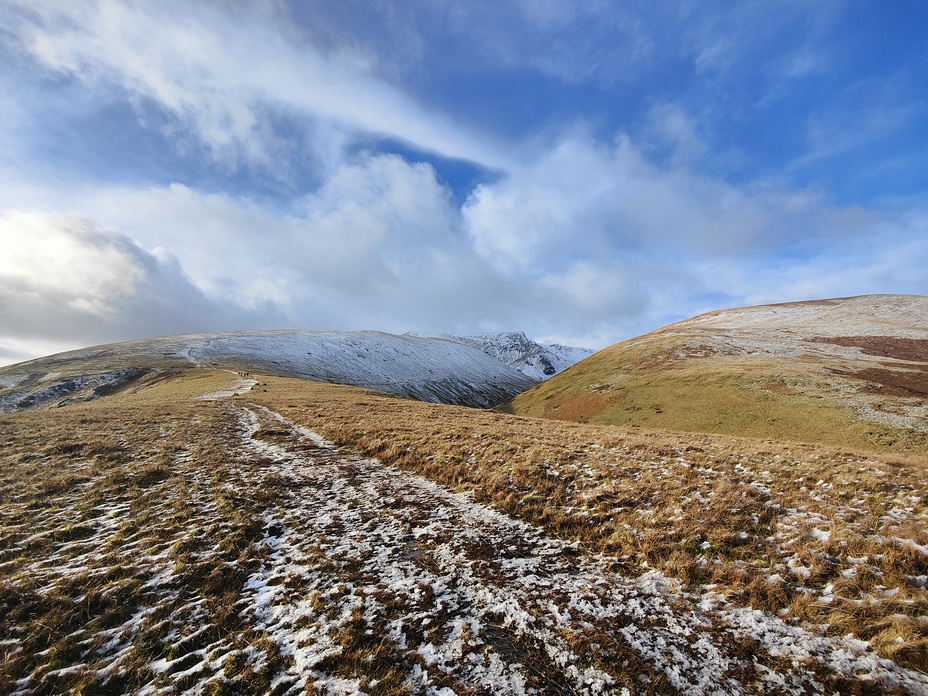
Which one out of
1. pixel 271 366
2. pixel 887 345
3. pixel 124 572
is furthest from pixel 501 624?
pixel 271 366

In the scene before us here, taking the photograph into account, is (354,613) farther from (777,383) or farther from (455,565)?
(777,383)

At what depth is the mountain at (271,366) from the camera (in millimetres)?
70938

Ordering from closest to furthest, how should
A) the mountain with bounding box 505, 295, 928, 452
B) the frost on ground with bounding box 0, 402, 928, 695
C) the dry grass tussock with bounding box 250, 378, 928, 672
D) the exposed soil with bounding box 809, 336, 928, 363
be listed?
the frost on ground with bounding box 0, 402, 928, 695 → the dry grass tussock with bounding box 250, 378, 928, 672 → the mountain with bounding box 505, 295, 928, 452 → the exposed soil with bounding box 809, 336, 928, 363

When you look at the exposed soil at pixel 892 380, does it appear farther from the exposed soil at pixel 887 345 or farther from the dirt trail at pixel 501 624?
the dirt trail at pixel 501 624

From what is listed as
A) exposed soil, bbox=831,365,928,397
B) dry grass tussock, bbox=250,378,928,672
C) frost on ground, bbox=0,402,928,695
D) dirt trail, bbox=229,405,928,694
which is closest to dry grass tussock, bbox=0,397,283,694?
frost on ground, bbox=0,402,928,695

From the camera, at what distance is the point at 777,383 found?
4247cm

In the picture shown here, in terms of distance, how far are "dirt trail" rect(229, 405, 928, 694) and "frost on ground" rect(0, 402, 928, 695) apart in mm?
32

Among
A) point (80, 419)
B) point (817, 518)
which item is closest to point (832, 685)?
point (817, 518)

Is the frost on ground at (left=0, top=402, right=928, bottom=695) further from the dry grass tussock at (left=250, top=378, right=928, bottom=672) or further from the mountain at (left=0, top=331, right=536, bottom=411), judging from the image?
the mountain at (left=0, top=331, right=536, bottom=411)

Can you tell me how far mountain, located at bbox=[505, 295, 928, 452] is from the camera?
3322cm

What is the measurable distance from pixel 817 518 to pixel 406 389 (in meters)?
109

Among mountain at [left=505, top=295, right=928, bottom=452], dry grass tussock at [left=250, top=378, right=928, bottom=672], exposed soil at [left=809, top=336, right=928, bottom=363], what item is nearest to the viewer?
dry grass tussock at [left=250, top=378, right=928, bottom=672]

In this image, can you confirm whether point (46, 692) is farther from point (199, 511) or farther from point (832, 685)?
point (832, 685)

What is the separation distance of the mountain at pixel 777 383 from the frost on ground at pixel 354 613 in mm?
34478
